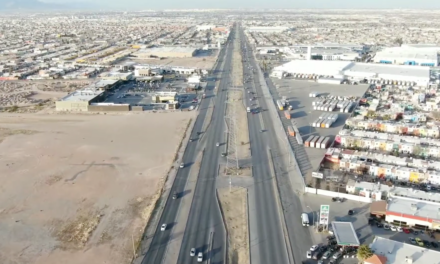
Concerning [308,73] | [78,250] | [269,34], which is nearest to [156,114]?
[78,250]

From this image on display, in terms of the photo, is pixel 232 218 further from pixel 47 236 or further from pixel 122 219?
pixel 47 236

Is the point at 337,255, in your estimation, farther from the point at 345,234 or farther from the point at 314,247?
the point at 345,234

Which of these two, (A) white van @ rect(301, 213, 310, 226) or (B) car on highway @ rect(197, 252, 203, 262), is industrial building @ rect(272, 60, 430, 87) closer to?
(A) white van @ rect(301, 213, 310, 226)

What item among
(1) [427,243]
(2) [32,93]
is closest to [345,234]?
(1) [427,243]

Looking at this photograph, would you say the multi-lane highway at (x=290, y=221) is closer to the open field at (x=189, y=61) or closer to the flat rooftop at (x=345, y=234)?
the flat rooftop at (x=345, y=234)

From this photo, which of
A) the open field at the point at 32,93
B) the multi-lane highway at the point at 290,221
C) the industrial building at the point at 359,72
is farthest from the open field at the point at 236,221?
the industrial building at the point at 359,72
